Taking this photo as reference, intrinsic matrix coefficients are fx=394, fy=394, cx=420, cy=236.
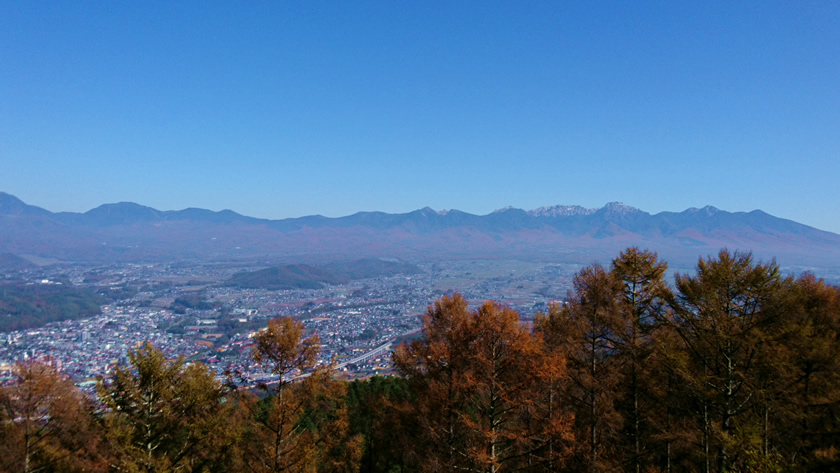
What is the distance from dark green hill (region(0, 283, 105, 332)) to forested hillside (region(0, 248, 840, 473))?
67.9m

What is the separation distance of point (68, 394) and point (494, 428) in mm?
9109

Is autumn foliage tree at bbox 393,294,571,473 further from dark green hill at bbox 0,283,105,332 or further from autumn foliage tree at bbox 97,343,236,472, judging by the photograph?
dark green hill at bbox 0,283,105,332

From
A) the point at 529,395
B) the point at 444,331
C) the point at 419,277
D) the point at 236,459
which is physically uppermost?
the point at 444,331

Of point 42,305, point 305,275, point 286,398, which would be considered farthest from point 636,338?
point 305,275

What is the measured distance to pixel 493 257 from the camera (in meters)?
184

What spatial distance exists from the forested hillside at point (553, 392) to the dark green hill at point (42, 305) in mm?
67943

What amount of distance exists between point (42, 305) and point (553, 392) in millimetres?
89911

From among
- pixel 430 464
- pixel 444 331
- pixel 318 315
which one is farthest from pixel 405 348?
pixel 318 315

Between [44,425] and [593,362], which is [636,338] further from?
[44,425]

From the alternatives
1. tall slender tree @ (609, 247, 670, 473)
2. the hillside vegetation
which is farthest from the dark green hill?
tall slender tree @ (609, 247, 670, 473)

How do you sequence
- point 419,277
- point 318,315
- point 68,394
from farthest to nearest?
point 419,277
point 318,315
point 68,394

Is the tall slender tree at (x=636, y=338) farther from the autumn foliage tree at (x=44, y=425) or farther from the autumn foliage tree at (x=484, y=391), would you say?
the autumn foliage tree at (x=44, y=425)

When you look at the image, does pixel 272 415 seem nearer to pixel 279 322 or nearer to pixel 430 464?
pixel 279 322

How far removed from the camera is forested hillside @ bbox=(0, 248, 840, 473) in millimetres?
7547
